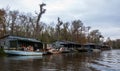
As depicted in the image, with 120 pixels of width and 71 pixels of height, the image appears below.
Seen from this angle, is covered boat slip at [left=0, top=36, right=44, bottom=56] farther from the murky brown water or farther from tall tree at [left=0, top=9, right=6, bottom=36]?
the murky brown water

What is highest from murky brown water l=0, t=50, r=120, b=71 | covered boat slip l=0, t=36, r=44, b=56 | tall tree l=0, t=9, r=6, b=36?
tall tree l=0, t=9, r=6, b=36

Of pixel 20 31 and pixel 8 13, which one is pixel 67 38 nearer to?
pixel 20 31

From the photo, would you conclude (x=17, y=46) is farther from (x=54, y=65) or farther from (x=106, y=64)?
(x=54, y=65)

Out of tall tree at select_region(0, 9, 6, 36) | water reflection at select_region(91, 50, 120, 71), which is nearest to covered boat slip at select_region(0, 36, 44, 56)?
tall tree at select_region(0, 9, 6, 36)

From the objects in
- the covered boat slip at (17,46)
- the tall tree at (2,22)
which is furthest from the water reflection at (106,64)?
the tall tree at (2,22)

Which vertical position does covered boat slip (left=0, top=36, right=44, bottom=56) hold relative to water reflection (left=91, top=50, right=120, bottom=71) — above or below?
above

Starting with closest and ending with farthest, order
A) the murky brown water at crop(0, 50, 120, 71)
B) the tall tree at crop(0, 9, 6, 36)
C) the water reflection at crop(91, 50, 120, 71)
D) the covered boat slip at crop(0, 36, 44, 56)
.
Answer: the murky brown water at crop(0, 50, 120, 71) < the water reflection at crop(91, 50, 120, 71) < the covered boat slip at crop(0, 36, 44, 56) < the tall tree at crop(0, 9, 6, 36)

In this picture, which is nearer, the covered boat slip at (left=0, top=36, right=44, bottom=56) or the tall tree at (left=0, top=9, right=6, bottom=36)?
the covered boat slip at (left=0, top=36, right=44, bottom=56)

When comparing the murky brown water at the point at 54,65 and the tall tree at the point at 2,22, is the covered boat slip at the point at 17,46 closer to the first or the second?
the tall tree at the point at 2,22

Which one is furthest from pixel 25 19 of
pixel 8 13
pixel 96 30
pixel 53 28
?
pixel 96 30

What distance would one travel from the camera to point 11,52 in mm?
54250

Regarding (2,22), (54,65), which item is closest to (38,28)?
(2,22)

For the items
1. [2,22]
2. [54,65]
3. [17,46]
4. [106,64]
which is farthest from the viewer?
[2,22]

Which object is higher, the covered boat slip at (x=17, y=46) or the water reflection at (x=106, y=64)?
the covered boat slip at (x=17, y=46)
